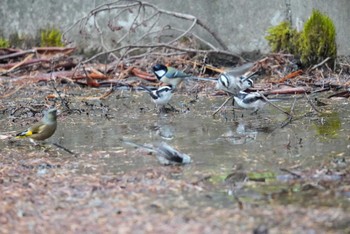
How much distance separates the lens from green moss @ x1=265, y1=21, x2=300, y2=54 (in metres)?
9.51

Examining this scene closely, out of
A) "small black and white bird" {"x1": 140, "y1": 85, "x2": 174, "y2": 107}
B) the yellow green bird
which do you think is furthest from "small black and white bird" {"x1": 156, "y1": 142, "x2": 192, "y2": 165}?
"small black and white bird" {"x1": 140, "y1": 85, "x2": 174, "y2": 107}

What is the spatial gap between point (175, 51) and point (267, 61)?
125 cm

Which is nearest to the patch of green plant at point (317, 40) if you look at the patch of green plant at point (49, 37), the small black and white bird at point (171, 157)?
the patch of green plant at point (49, 37)

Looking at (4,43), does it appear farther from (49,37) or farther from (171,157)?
(171,157)

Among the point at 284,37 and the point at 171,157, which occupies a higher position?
the point at 171,157

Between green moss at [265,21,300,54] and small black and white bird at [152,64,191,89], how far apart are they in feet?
4.40

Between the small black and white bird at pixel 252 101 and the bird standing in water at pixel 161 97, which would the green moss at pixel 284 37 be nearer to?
the bird standing in water at pixel 161 97

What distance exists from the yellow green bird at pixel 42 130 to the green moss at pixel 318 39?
419 cm

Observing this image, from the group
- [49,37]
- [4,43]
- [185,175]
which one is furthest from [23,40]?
[185,175]

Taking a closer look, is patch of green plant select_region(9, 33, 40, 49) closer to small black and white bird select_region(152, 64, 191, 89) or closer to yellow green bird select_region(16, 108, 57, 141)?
small black and white bird select_region(152, 64, 191, 89)

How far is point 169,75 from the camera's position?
8.54 metres

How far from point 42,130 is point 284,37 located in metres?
4.49

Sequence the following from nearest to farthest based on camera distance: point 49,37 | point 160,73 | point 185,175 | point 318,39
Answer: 1. point 185,175
2. point 160,73
3. point 318,39
4. point 49,37

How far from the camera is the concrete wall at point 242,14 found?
9.54 metres
